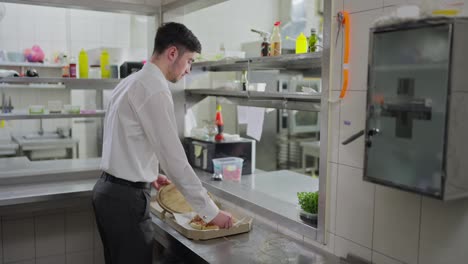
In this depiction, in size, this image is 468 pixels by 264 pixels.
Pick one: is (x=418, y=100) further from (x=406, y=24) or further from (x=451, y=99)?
(x=406, y=24)

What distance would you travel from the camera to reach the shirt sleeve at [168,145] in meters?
1.92

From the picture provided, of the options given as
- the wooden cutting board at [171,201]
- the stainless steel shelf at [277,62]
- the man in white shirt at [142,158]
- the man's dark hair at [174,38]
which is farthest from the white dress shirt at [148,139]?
the stainless steel shelf at [277,62]

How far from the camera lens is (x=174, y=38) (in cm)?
202

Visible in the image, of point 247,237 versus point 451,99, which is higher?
point 451,99

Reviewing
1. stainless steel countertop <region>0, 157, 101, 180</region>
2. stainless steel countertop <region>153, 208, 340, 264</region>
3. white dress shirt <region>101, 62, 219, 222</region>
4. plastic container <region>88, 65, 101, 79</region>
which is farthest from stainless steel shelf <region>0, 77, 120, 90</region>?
stainless steel countertop <region>153, 208, 340, 264</region>

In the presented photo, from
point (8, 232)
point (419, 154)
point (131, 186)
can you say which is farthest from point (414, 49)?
point (8, 232)

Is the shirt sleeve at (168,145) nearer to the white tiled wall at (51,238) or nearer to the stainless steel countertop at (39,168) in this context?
the stainless steel countertop at (39,168)

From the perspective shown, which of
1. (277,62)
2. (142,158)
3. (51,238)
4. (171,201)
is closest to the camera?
(142,158)

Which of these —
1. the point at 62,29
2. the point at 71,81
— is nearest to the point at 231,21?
the point at 62,29

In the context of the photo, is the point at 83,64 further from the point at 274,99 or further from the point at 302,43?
the point at 302,43

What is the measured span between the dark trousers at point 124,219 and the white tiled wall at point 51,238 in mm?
1183

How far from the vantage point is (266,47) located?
2.39m

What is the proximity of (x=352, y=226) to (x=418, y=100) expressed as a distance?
2.13 feet

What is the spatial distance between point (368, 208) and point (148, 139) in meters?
1.02
